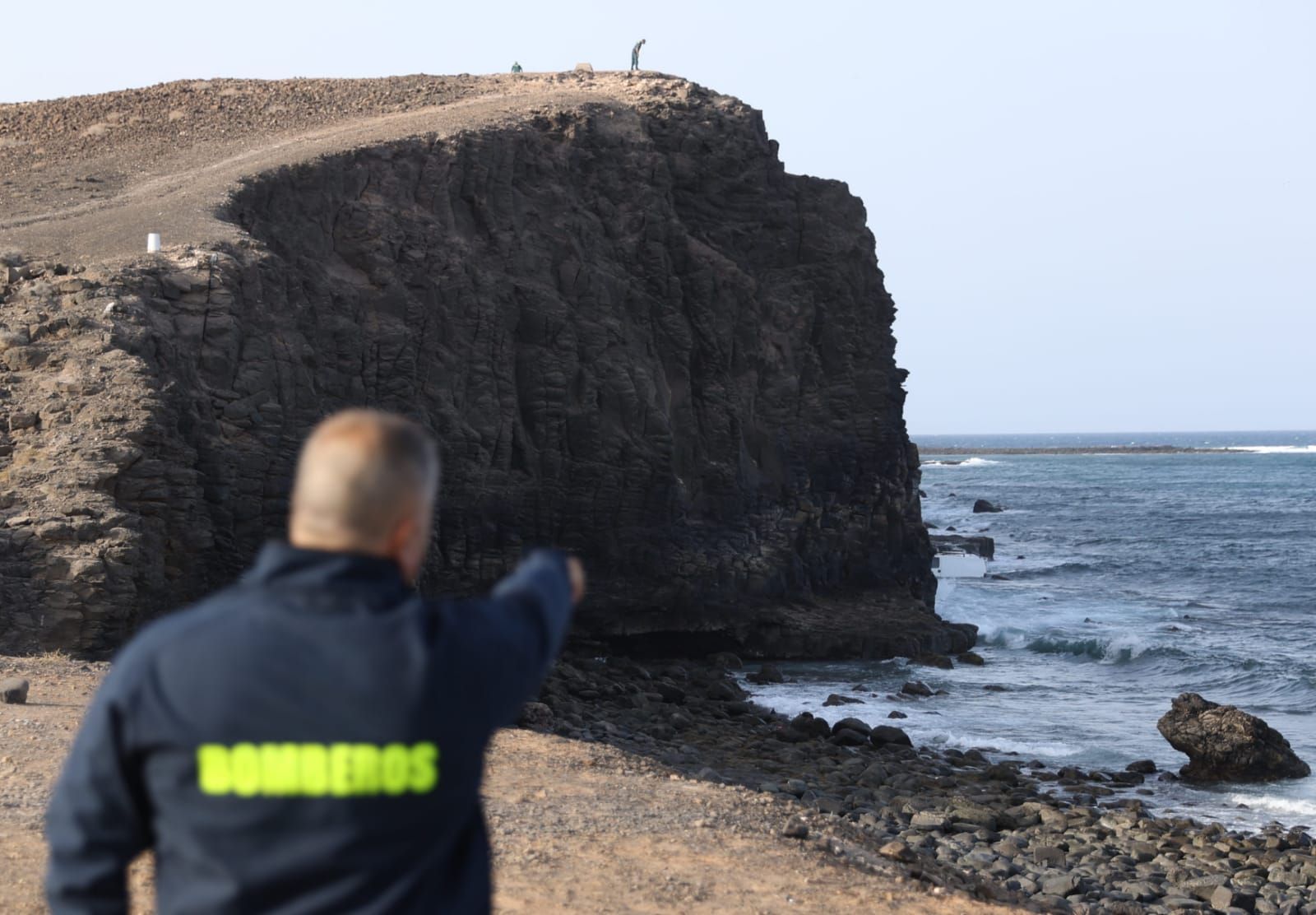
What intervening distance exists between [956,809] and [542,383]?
13703 millimetres

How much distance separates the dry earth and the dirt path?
11068 mm

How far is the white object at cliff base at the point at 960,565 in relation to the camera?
173 ft

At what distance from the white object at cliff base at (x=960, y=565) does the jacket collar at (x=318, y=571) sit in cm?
4988

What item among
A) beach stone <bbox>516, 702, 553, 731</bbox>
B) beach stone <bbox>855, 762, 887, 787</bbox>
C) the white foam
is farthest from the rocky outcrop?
beach stone <bbox>516, 702, 553, 731</bbox>

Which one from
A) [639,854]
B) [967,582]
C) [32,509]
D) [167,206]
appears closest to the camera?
[639,854]

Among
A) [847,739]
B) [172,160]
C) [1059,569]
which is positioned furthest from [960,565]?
[172,160]

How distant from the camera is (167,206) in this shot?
24531mm

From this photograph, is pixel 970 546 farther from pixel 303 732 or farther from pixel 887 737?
pixel 303 732

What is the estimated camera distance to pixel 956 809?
17781mm

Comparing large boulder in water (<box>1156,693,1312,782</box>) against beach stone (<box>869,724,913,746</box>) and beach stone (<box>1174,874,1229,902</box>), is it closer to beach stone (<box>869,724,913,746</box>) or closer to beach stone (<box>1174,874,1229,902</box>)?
beach stone (<box>869,724,913,746</box>)

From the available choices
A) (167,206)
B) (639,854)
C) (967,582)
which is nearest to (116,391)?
(167,206)

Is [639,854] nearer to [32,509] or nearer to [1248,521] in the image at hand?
[32,509]

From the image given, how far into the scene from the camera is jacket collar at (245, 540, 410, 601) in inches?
108

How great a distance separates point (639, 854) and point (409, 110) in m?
26.7
